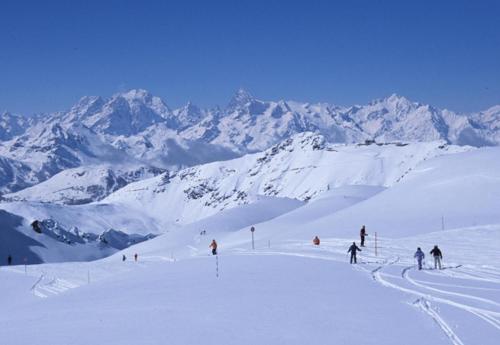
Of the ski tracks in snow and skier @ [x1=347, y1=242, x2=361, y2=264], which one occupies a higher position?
skier @ [x1=347, y1=242, x2=361, y2=264]

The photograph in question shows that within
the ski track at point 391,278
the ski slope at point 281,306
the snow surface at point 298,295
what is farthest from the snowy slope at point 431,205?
the ski slope at point 281,306

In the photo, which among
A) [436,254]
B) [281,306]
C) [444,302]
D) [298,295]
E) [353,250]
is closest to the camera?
[281,306]

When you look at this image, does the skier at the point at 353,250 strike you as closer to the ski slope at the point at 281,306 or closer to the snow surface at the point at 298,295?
the ski slope at the point at 281,306

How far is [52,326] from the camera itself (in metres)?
16.5

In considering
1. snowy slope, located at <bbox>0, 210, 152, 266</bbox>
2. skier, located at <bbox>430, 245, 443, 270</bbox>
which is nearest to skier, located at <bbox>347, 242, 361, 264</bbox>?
skier, located at <bbox>430, 245, 443, 270</bbox>

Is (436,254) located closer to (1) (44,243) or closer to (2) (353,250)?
(2) (353,250)

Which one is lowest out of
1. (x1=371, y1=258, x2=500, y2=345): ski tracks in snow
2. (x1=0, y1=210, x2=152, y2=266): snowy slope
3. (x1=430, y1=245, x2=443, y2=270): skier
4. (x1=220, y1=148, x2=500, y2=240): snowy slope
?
(x1=0, y1=210, x2=152, y2=266): snowy slope

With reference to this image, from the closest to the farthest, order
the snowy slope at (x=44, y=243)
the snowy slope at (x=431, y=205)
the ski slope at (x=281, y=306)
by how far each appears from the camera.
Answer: the ski slope at (x=281, y=306), the snowy slope at (x=431, y=205), the snowy slope at (x=44, y=243)

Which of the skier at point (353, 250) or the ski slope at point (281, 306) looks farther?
the skier at point (353, 250)

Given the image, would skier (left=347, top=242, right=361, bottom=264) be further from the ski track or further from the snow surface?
the snow surface

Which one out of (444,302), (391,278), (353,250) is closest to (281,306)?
(444,302)

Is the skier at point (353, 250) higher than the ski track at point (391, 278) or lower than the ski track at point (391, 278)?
higher

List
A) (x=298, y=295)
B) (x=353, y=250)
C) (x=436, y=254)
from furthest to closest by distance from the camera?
(x=353, y=250) → (x=436, y=254) → (x=298, y=295)

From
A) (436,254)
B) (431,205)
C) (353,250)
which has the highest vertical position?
(431,205)
